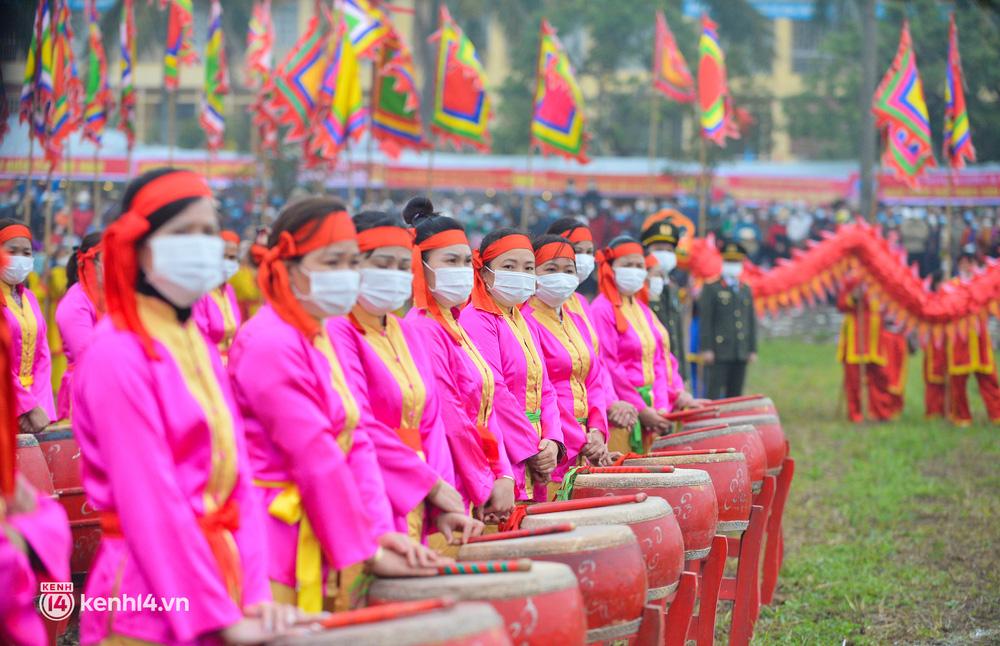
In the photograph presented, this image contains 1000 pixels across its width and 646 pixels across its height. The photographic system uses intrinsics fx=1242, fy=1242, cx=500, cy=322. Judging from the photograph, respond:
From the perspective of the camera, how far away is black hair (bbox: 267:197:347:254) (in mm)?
3104

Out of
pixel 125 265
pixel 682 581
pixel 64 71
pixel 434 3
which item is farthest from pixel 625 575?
pixel 434 3

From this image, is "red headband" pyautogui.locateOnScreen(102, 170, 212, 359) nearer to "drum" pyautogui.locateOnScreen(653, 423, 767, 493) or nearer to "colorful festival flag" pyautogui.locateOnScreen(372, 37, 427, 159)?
"drum" pyautogui.locateOnScreen(653, 423, 767, 493)

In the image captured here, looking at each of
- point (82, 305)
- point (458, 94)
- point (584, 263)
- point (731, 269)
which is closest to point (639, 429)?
point (584, 263)

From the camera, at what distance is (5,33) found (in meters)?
6.25

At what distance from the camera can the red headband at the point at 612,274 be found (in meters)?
6.61

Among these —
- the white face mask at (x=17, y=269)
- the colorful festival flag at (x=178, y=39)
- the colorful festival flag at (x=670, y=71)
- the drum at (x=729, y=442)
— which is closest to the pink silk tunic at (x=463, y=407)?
the drum at (x=729, y=442)

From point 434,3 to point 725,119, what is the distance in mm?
14802

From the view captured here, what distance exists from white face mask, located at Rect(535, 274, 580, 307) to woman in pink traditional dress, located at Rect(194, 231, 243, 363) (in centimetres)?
190

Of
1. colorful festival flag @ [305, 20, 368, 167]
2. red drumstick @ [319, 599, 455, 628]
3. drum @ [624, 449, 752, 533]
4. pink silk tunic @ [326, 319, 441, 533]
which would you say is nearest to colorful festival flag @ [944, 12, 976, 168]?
colorful festival flag @ [305, 20, 368, 167]

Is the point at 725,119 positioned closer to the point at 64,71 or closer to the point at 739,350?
the point at 739,350

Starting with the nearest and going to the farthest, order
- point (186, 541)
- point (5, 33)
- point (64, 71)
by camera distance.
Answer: point (186, 541) < point (5, 33) < point (64, 71)

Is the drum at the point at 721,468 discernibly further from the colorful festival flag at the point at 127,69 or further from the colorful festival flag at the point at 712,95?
the colorful festival flag at the point at 127,69

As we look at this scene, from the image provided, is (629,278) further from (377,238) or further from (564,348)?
(377,238)

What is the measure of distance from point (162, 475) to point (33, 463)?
208 cm
